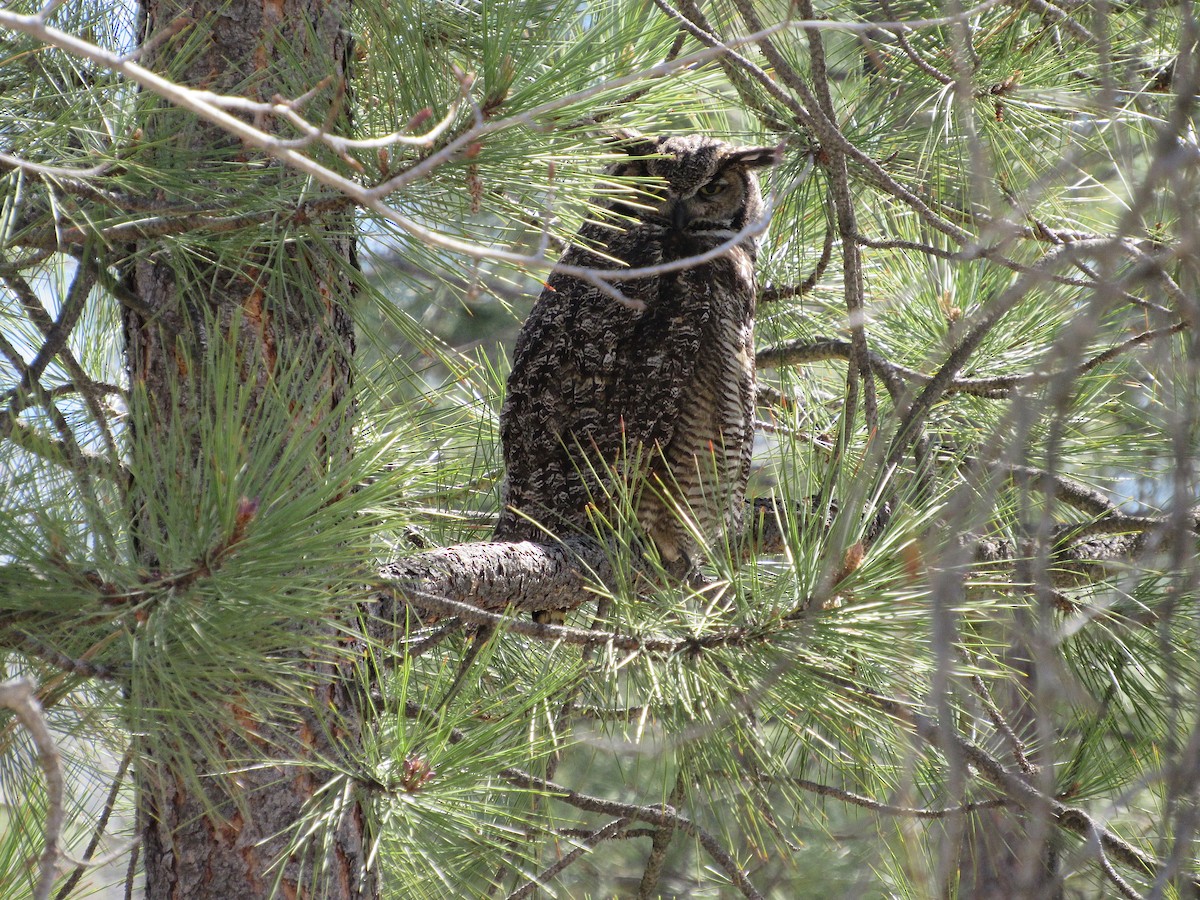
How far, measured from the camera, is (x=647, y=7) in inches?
78.7

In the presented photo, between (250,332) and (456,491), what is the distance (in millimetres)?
697

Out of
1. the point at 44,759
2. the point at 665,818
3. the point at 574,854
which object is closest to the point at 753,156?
the point at 665,818

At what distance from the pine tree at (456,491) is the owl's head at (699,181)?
1.07ft

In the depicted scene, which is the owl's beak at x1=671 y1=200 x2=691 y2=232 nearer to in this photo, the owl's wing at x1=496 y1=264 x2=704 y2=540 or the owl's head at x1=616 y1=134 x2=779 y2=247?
the owl's head at x1=616 y1=134 x2=779 y2=247

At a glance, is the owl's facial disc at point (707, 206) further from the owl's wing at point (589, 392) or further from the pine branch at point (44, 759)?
the pine branch at point (44, 759)

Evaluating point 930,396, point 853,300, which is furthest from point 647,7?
point 930,396

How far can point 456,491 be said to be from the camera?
246cm

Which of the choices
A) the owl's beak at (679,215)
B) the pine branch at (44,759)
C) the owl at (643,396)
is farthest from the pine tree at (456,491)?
the owl's beak at (679,215)

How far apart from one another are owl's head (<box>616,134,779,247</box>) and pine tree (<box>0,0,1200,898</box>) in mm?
326

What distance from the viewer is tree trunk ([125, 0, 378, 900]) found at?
1646 millimetres

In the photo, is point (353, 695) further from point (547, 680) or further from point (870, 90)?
point (870, 90)

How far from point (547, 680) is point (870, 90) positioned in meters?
1.61

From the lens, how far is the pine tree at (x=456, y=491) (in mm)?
1146

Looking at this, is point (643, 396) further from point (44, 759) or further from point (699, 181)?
point (44, 759)
